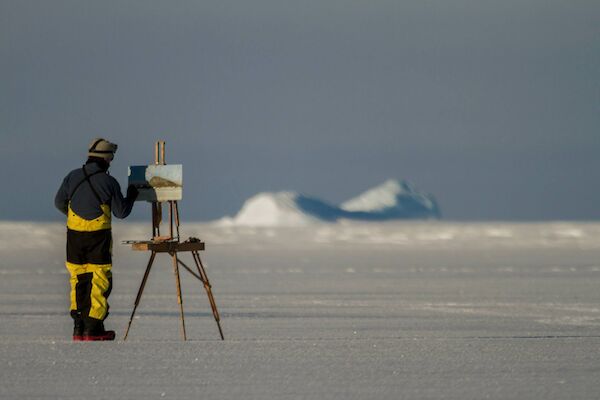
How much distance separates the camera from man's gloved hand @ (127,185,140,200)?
10.7 meters

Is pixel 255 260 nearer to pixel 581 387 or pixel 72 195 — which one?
pixel 72 195

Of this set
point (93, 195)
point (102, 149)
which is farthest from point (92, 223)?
point (102, 149)

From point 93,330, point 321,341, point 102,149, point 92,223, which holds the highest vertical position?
point 102,149

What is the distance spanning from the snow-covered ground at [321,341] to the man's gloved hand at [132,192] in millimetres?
1090

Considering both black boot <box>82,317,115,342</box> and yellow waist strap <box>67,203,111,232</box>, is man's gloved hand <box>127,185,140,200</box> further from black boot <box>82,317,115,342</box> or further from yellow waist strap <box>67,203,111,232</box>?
black boot <box>82,317,115,342</box>

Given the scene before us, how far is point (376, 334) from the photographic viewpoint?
37.3 ft

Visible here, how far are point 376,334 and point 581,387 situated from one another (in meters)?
3.59

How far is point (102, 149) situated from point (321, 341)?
2.18m

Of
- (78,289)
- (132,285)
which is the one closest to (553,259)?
(132,285)

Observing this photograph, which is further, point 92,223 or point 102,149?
point 102,149

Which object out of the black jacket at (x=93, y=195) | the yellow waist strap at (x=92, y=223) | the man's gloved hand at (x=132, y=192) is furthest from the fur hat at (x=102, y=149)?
the yellow waist strap at (x=92, y=223)

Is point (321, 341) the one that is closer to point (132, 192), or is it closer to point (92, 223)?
point (132, 192)

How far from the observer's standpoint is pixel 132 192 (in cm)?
1070

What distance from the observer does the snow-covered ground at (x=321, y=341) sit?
7.92 meters
